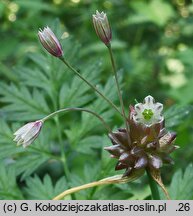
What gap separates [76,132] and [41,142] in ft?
0.42

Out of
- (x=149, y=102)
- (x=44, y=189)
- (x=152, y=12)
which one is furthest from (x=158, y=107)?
(x=152, y=12)

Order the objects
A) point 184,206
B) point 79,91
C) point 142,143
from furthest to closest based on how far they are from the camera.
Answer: point 79,91 → point 184,206 → point 142,143

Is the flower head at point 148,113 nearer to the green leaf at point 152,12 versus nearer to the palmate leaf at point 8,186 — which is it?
the palmate leaf at point 8,186

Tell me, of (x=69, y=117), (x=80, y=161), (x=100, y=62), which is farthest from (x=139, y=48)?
(x=100, y=62)

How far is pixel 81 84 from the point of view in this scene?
5.83 feet

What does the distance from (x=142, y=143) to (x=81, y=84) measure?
553 mm

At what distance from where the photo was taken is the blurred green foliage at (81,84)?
5.42 feet

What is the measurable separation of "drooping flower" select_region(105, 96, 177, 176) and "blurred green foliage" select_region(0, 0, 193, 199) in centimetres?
32

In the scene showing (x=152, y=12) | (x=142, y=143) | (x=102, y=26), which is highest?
(x=102, y=26)

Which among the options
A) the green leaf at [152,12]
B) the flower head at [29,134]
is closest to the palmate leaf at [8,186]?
the flower head at [29,134]

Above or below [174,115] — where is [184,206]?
below

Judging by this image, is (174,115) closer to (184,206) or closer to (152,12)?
(184,206)

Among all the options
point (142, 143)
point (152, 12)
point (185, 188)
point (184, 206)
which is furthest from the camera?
point (152, 12)

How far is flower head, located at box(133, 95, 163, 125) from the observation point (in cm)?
128
